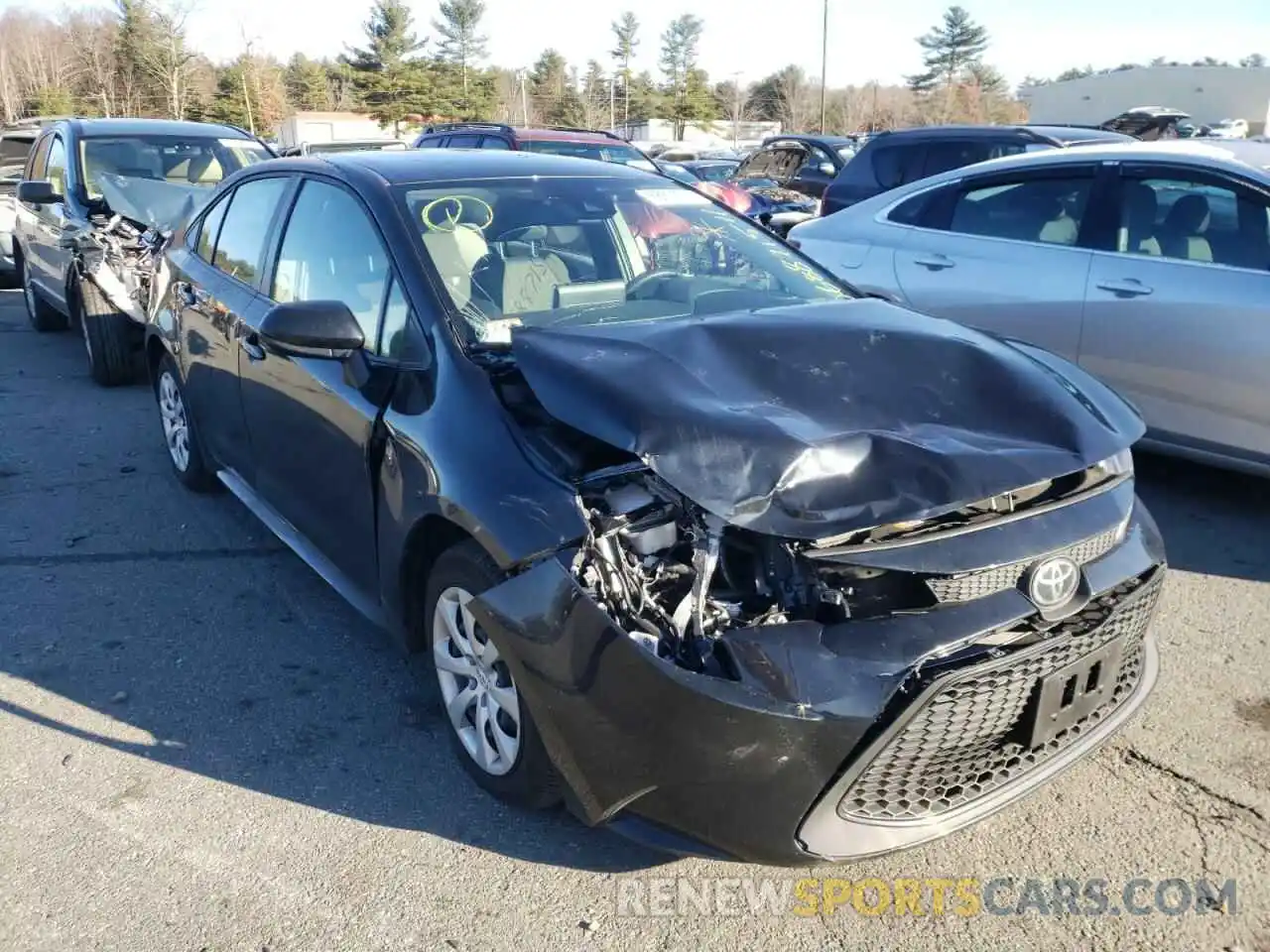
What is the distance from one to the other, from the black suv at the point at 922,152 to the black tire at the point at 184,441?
6.44m

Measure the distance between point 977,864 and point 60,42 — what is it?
72646mm

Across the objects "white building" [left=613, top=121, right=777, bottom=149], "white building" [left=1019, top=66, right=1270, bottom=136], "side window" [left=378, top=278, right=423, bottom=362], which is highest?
"white building" [left=1019, top=66, right=1270, bottom=136]

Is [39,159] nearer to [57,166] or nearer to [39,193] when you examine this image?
[57,166]

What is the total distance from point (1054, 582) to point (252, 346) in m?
2.95

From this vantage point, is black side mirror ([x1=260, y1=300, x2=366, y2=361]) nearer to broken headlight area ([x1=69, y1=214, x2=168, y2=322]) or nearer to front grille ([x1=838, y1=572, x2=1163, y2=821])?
front grille ([x1=838, y1=572, x2=1163, y2=821])

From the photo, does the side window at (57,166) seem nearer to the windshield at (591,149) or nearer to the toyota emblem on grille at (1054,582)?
the windshield at (591,149)

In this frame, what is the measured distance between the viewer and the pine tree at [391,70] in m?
58.7

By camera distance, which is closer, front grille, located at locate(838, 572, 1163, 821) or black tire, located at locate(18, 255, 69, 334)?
front grille, located at locate(838, 572, 1163, 821)

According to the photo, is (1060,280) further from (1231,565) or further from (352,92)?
(352,92)

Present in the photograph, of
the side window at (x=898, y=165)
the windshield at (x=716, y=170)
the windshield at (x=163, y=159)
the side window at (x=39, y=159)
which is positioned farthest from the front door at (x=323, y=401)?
the windshield at (x=716, y=170)

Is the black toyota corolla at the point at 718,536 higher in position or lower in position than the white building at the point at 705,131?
lower

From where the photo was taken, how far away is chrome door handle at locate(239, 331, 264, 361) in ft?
12.9

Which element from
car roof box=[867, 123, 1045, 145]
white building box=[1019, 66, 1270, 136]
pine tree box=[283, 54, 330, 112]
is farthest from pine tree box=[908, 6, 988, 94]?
car roof box=[867, 123, 1045, 145]

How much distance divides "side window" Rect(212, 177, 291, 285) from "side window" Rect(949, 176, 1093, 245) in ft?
12.0
